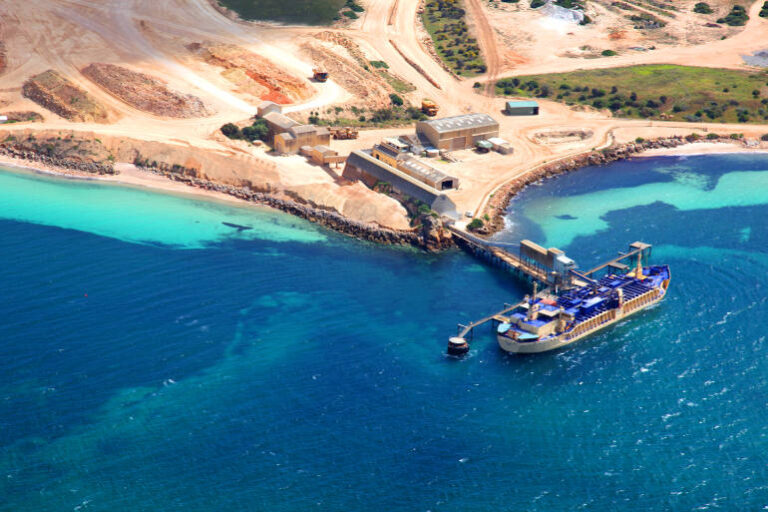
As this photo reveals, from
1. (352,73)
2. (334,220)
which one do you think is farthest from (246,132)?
(334,220)

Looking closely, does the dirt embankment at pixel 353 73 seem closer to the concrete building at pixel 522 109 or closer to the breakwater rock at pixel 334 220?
the concrete building at pixel 522 109

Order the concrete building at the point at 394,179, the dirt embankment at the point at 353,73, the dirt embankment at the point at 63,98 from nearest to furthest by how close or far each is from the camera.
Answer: the concrete building at the point at 394,179 < the dirt embankment at the point at 63,98 < the dirt embankment at the point at 353,73

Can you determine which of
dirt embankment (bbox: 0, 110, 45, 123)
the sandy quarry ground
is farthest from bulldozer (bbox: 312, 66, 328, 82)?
dirt embankment (bbox: 0, 110, 45, 123)

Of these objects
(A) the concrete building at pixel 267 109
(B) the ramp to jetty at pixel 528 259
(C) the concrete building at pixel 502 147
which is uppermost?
(A) the concrete building at pixel 267 109

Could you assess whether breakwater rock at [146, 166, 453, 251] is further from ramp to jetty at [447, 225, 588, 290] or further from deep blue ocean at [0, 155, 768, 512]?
ramp to jetty at [447, 225, 588, 290]

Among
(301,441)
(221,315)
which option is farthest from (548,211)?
(301,441)

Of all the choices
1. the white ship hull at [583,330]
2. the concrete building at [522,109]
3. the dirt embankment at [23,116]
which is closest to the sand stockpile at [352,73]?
the concrete building at [522,109]
